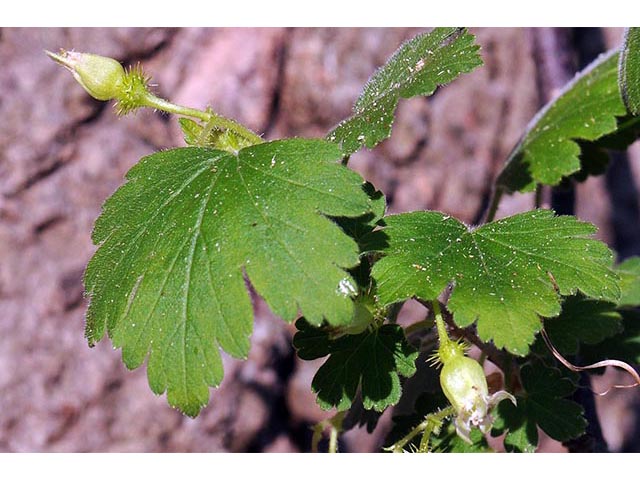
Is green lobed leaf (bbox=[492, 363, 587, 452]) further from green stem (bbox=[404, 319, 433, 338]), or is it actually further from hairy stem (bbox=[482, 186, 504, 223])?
hairy stem (bbox=[482, 186, 504, 223])

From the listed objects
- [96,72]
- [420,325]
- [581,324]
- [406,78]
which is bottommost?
[581,324]

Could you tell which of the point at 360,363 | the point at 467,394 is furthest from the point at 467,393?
the point at 360,363

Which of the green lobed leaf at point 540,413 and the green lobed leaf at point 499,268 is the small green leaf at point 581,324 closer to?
the green lobed leaf at point 540,413

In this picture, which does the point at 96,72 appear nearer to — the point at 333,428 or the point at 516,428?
the point at 333,428

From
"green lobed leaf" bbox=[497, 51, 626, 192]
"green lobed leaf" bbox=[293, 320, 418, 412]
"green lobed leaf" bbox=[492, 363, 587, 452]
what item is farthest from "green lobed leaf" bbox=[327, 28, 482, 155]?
"green lobed leaf" bbox=[492, 363, 587, 452]

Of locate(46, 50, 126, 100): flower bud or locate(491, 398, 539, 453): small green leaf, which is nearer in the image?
locate(46, 50, 126, 100): flower bud

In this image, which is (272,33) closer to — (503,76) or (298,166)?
(503,76)
